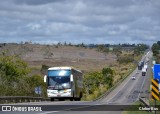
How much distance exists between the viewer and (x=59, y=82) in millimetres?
47500

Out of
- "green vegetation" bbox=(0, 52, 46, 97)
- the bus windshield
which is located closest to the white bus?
the bus windshield

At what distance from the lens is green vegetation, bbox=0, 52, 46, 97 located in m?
53.4

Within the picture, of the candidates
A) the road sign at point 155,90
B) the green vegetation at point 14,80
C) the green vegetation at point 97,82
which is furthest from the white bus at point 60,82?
the green vegetation at point 97,82

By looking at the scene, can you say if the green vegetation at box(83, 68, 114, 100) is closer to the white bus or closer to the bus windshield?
the white bus

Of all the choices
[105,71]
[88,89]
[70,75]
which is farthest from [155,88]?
[105,71]

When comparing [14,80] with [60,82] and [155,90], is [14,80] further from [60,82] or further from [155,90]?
[155,90]

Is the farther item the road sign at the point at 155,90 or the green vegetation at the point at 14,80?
the green vegetation at the point at 14,80

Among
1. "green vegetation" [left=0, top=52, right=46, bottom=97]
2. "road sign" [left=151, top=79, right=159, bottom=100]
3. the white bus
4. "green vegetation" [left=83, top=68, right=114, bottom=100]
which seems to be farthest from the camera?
"green vegetation" [left=83, top=68, right=114, bottom=100]

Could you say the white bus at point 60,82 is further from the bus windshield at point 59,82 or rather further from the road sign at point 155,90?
Result: the road sign at point 155,90

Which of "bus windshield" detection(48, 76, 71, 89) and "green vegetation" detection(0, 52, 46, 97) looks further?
"green vegetation" detection(0, 52, 46, 97)

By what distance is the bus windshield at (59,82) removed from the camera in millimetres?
47300

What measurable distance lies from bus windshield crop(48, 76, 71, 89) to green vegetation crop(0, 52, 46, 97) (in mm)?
5688

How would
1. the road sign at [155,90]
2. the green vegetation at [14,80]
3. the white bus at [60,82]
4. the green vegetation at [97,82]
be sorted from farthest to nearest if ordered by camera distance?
1. the green vegetation at [97,82]
2. the green vegetation at [14,80]
3. the white bus at [60,82]
4. the road sign at [155,90]

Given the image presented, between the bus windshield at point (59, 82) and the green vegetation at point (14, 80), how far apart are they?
569cm
